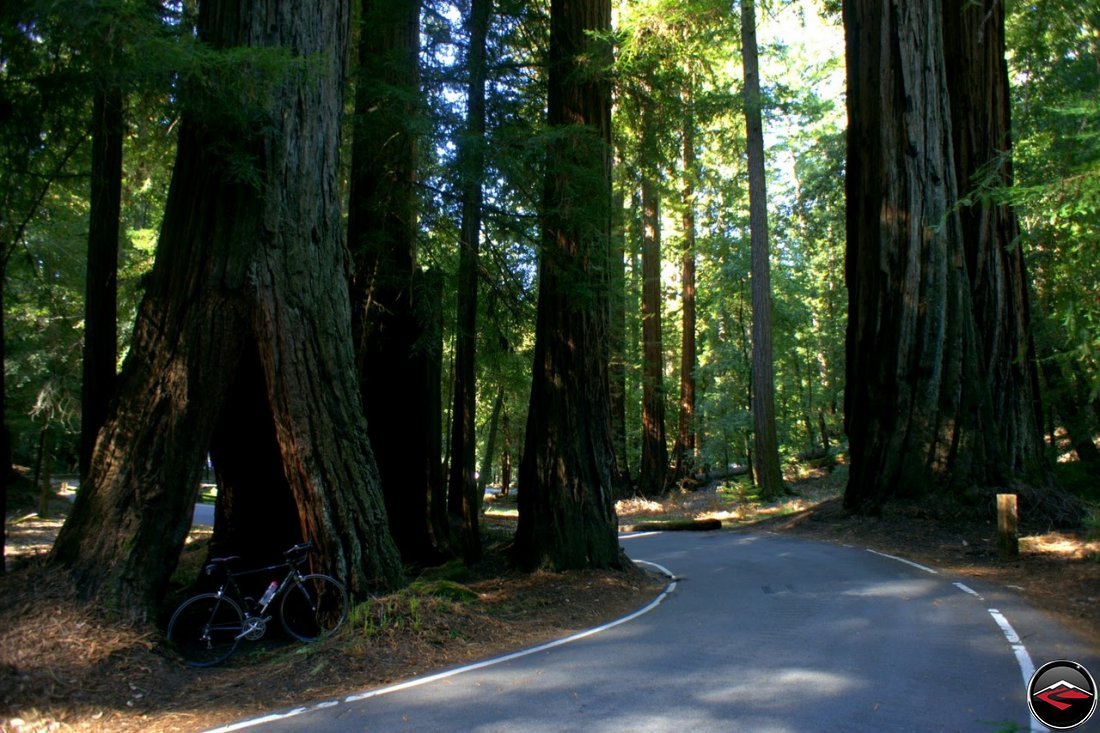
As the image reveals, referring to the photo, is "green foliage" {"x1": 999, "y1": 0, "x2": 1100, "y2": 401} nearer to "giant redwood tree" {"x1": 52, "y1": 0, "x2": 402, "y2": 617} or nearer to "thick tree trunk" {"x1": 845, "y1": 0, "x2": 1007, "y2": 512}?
"thick tree trunk" {"x1": 845, "y1": 0, "x2": 1007, "y2": 512}

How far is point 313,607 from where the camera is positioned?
8594mm

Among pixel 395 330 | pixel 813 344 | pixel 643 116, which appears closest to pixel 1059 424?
pixel 813 344

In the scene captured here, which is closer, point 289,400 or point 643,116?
point 289,400

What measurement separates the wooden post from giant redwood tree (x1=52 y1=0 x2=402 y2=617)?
946cm

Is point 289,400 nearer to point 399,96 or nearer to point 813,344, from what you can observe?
point 399,96

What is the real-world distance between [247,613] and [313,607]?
657 millimetres

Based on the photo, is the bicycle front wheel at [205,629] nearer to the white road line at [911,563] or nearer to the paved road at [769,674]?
the paved road at [769,674]

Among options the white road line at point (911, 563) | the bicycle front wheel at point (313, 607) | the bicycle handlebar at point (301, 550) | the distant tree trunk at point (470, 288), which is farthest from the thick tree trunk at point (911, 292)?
the bicycle handlebar at point (301, 550)

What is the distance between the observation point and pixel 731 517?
2386 centimetres

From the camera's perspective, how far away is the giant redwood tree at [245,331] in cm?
783

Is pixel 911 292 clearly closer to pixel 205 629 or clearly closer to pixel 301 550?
pixel 301 550

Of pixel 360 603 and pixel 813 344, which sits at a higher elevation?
pixel 813 344

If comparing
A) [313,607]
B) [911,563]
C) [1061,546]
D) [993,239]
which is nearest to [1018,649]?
[911,563]

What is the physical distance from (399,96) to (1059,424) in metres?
27.9
